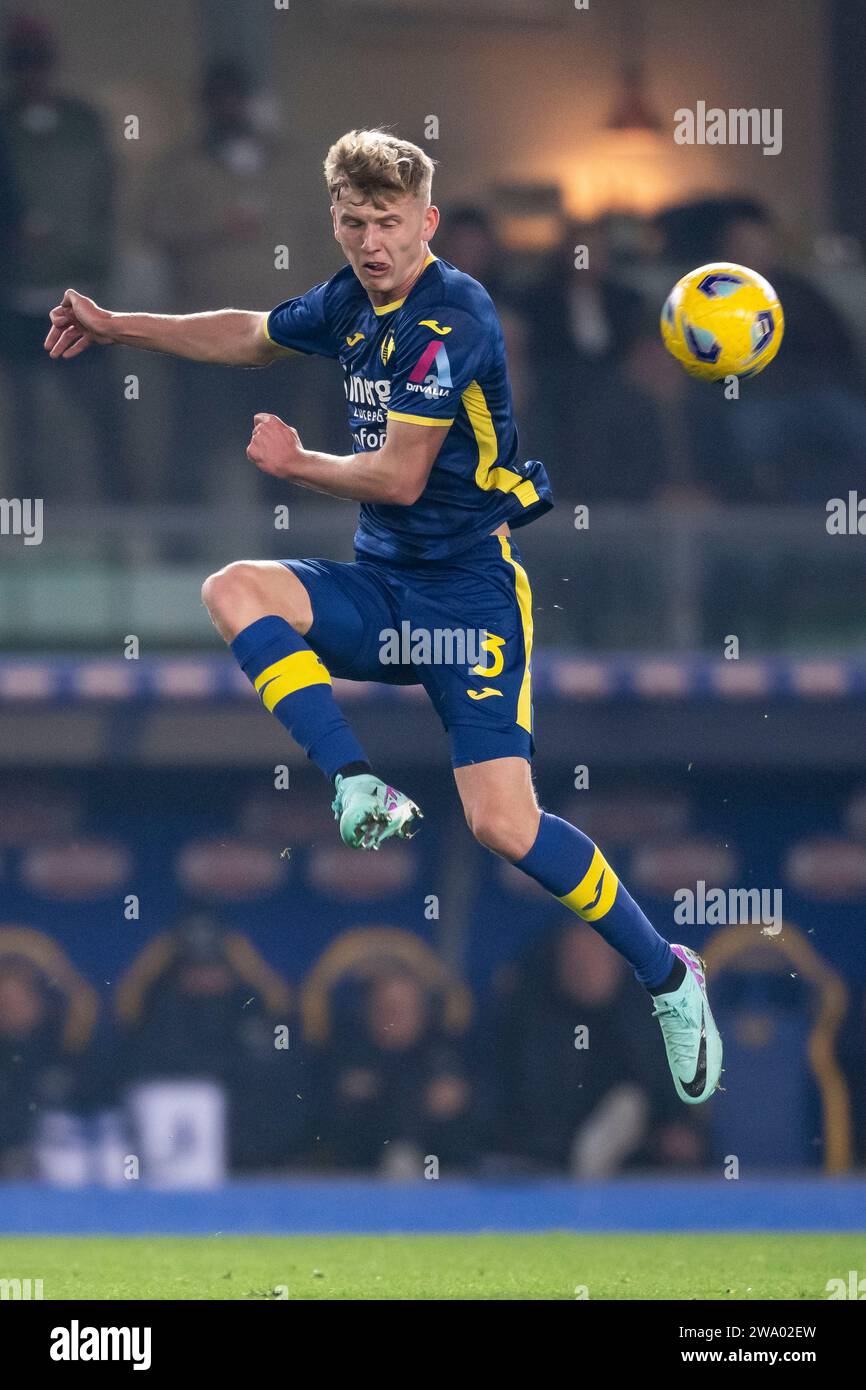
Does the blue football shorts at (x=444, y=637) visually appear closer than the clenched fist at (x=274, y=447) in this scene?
No

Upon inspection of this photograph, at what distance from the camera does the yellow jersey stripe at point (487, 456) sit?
5.85m

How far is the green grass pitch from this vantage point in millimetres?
6246

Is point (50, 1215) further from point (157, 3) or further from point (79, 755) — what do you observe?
point (157, 3)

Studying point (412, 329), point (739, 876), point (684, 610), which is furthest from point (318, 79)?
point (412, 329)

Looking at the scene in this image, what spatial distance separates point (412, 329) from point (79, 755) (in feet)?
17.9

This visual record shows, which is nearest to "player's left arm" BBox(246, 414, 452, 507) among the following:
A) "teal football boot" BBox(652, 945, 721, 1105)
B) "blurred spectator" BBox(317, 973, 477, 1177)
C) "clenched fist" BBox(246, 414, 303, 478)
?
"clenched fist" BBox(246, 414, 303, 478)

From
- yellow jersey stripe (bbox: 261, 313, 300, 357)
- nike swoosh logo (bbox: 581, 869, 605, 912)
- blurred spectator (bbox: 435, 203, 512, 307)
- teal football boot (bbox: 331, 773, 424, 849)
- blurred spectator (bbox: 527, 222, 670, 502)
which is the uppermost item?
blurred spectator (bbox: 435, 203, 512, 307)

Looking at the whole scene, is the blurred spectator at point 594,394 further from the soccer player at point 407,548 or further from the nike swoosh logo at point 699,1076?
the nike swoosh logo at point 699,1076

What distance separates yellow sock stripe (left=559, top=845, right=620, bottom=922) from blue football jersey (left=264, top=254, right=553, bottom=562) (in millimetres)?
888

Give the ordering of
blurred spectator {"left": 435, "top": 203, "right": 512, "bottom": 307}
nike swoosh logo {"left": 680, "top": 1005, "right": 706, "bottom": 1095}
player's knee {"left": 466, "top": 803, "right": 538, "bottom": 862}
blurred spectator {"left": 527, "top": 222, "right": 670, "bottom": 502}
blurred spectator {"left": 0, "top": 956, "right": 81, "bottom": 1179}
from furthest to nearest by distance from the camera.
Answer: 1. blurred spectator {"left": 527, "top": 222, "right": 670, "bottom": 502}
2. blurred spectator {"left": 435, "top": 203, "right": 512, "bottom": 307}
3. blurred spectator {"left": 0, "top": 956, "right": 81, "bottom": 1179}
4. nike swoosh logo {"left": 680, "top": 1005, "right": 706, "bottom": 1095}
5. player's knee {"left": 466, "top": 803, "right": 538, "bottom": 862}

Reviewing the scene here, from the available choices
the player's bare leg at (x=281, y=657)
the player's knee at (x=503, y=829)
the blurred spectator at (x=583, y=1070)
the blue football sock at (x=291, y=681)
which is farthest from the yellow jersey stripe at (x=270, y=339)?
the blurred spectator at (x=583, y=1070)

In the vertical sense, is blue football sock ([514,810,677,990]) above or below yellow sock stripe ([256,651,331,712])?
below

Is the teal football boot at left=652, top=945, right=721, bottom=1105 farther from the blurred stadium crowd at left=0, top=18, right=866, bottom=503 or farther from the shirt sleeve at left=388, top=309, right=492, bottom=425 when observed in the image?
the blurred stadium crowd at left=0, top=18, right=866, bottom=503

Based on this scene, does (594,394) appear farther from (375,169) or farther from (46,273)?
(375,169)
